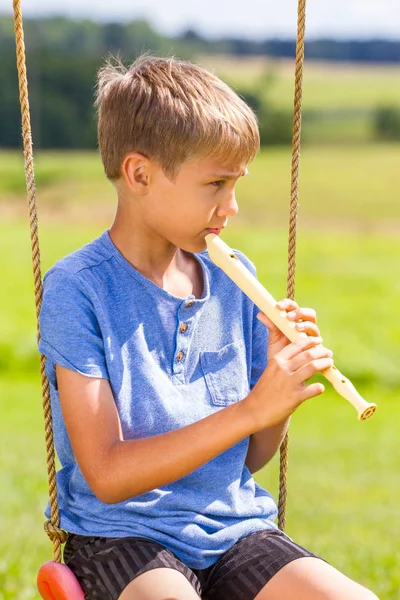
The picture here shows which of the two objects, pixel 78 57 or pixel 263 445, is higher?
pixel 263 445

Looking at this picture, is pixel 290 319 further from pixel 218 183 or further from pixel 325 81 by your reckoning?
pixel 325 81

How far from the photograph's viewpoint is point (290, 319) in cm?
209

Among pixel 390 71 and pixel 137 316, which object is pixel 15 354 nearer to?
pixel 137 316

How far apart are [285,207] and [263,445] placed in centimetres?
1931

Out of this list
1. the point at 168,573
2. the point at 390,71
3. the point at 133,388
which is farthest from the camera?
the point at 390,71

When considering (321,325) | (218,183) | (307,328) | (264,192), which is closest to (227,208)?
(218,183)

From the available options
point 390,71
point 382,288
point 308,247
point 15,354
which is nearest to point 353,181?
point 390,71

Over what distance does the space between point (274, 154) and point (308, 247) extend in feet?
9.00

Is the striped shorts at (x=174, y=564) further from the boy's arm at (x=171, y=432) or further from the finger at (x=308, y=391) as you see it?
the finger at (x=308, y=391)

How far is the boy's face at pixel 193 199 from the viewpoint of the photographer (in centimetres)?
213

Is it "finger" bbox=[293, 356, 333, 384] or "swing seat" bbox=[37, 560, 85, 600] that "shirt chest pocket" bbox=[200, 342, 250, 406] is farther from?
"swing seat" bbox=[37, 560, 85, 600]

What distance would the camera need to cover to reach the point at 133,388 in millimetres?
2154

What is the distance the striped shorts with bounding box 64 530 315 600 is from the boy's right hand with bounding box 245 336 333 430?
0.35 metres

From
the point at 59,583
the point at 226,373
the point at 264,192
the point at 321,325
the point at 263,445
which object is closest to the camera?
the point at 59,583
